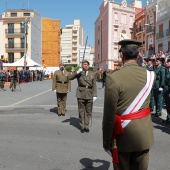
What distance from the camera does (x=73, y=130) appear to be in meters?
7.69

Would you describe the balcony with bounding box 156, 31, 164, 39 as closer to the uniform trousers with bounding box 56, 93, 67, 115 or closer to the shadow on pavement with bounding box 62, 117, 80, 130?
the uniform trousers with bounding box 56, 93, 67, 115

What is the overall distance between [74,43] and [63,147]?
407 ft

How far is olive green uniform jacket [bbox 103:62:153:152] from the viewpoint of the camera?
2.79 m

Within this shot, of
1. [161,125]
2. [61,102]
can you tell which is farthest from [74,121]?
[161,125]

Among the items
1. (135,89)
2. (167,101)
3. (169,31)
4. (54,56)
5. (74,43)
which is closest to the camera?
(135,89)

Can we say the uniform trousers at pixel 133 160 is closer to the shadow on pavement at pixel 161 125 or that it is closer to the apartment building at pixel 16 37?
the shadow on pavement at pixel 161 125

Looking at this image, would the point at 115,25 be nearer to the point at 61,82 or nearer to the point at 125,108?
the point at 61,82

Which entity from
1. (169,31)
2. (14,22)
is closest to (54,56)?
(14,22)

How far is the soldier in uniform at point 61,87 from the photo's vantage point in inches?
389

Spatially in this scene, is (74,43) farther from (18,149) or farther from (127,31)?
(18,149)

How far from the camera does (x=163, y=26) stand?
4278 centimetres

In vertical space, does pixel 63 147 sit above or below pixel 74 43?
below

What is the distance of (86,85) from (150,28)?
4364cm

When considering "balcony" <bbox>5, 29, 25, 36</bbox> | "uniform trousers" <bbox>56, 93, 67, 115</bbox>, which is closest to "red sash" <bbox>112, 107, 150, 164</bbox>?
"uniform trousers" <bbox>56, 93, 67, 115</bbox>
